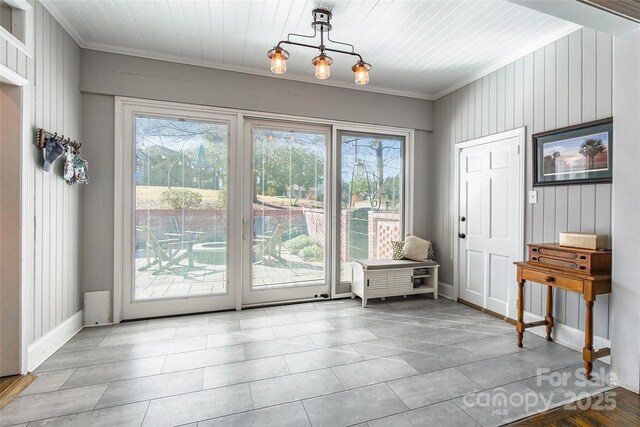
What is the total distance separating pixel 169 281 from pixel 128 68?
89.1 inches

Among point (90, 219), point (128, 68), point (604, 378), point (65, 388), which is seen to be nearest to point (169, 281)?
point (90, 219)

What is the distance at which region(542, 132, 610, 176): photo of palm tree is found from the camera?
95.9 inches

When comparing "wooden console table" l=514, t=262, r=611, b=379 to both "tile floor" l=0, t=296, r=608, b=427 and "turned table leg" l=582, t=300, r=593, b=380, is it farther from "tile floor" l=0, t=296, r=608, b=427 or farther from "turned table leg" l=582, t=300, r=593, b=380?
Answer: "tile floor" l=0, t=296, r=608, b=427

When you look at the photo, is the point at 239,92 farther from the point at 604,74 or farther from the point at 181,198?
the point at 604,74

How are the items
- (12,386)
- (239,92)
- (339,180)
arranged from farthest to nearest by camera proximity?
(339,180)
(239,92)
(12,386)

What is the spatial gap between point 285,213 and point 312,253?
24.9 inches

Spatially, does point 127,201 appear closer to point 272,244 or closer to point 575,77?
point 272,244

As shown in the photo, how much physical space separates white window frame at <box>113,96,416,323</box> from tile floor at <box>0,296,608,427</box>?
1.77ft

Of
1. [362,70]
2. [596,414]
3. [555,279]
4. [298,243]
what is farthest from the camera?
[298,243]

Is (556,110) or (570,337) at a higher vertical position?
(556,110)

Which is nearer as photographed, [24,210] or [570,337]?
[24,210]

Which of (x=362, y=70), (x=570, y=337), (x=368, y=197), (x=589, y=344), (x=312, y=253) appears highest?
(x=362, y=70)

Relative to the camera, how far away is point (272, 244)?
3.73 metres

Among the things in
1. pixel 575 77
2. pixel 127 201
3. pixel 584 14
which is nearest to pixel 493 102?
pixel 575 77
